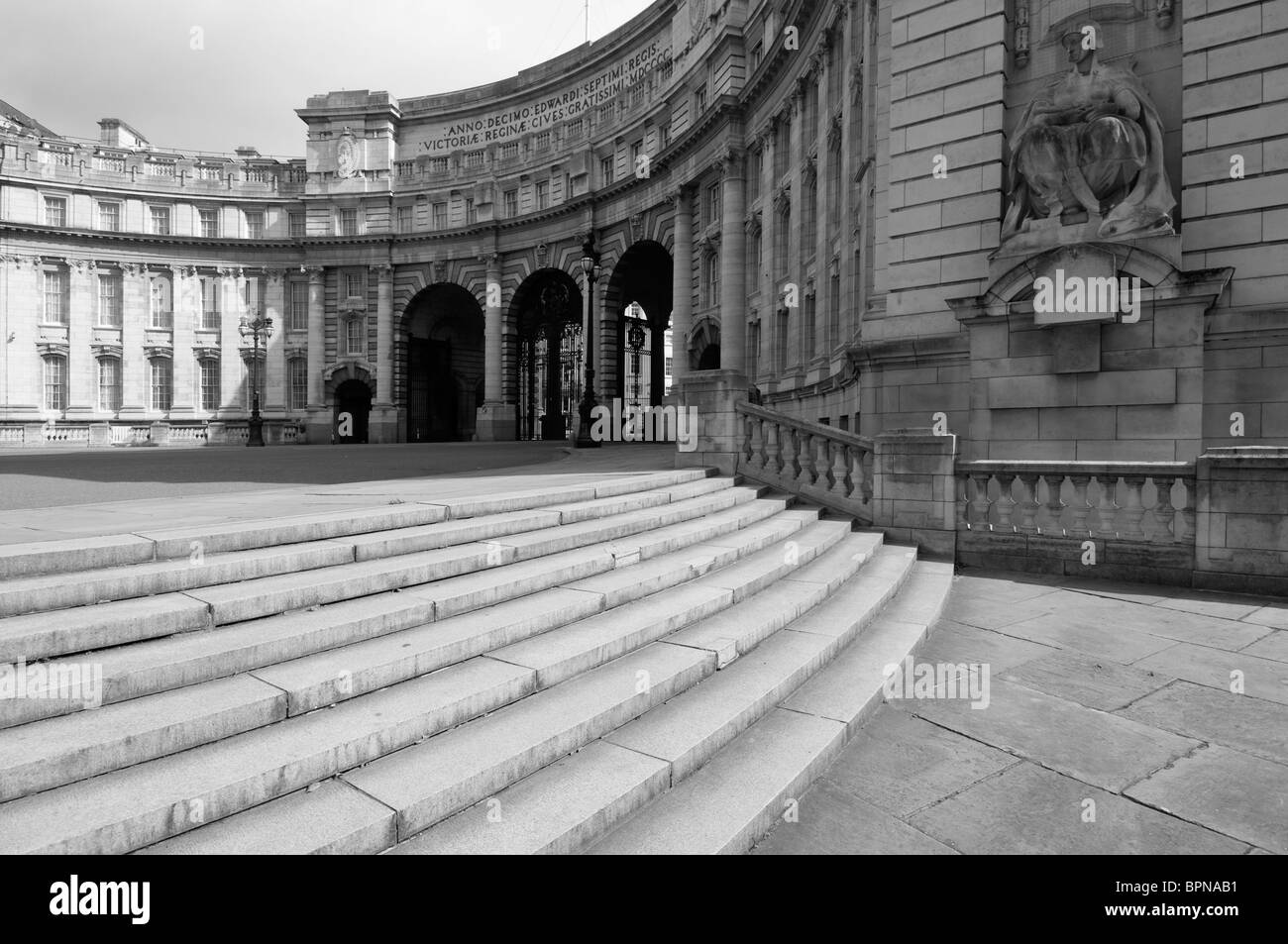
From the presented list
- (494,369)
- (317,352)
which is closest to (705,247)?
(494,369)

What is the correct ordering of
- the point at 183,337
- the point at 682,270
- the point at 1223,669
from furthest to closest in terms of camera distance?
the point at 183,337
the point at 682,270
the point at 1223,669

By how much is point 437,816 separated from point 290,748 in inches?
29.6

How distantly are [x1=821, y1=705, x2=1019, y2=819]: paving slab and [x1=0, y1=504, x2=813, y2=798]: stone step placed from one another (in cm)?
159

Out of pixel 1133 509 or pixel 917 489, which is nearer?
pixel 1133 509

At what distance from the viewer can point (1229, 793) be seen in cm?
370

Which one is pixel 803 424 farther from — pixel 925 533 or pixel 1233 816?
pixel 1233 816

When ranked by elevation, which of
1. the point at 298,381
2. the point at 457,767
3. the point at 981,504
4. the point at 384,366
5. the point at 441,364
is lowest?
the point at 457,767

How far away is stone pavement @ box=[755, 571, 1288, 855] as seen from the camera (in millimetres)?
3371

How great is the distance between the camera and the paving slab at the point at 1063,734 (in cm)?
403

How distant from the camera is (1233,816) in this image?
3.48 metres

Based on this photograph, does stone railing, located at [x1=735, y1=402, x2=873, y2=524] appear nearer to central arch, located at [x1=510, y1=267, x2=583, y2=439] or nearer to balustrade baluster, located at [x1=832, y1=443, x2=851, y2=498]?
balustrade baluster, located at [x1=832, y1=443, x2=851, y2=498]

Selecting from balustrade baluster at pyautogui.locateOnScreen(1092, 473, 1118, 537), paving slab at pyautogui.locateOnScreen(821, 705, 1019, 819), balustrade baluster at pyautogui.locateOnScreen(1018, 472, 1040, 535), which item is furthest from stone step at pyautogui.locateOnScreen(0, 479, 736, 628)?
balustrade baluster at pyautogui.locateOnScreen(1092, 473, 1118, 537)

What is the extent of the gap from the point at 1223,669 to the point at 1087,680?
4.04 ft

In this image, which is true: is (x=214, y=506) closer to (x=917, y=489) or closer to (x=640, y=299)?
(x=917, y=489)
